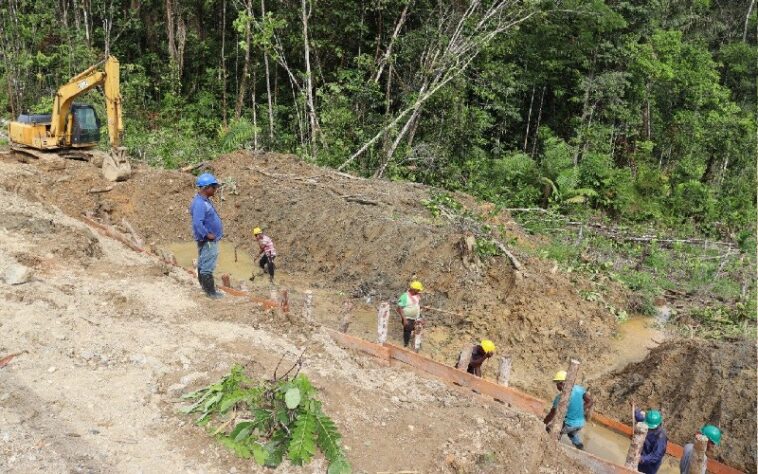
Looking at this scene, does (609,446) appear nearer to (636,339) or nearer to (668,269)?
(636,339)

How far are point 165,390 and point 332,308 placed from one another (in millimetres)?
5992

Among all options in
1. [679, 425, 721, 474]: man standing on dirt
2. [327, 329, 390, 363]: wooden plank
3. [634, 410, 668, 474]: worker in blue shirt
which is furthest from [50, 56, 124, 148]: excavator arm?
[679, 425, 721, 474]: man standing on dirt

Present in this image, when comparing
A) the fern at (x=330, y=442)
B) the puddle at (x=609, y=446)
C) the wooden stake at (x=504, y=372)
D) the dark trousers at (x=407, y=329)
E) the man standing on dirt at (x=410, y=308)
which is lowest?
the puddle at (x=609, y=446)

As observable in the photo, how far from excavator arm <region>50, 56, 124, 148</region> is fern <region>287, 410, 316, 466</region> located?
12527mm

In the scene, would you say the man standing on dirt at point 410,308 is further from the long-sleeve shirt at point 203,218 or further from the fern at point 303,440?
the fern at point 303,440

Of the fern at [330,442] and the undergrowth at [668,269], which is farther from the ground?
the fern at [330,442]

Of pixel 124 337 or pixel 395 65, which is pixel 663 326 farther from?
pixel 395 65

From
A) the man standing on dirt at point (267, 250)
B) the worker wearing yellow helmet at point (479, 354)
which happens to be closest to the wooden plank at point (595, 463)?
the worker wearing yellow helmet at point (479, 354)

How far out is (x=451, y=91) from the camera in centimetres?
1953

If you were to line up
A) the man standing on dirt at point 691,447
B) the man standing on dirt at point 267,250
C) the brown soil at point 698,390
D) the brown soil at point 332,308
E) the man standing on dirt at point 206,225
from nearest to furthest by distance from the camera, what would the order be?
the brown soil at point 332,308 < the man standing on dirt at point 691,447 < the man standing on dirt at point 206,225 < the brown soil at point 698,390 < the man standing on dirt at point 267,250

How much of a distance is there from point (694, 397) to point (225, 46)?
950 inches

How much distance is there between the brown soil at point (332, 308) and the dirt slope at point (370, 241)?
0.11 ft

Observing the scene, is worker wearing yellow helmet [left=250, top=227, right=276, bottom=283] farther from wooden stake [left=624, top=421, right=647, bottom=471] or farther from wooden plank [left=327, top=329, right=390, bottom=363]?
wooden stake [left=624, top=421, right=647, bottom=471]

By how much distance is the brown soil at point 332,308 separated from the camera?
202 inches
